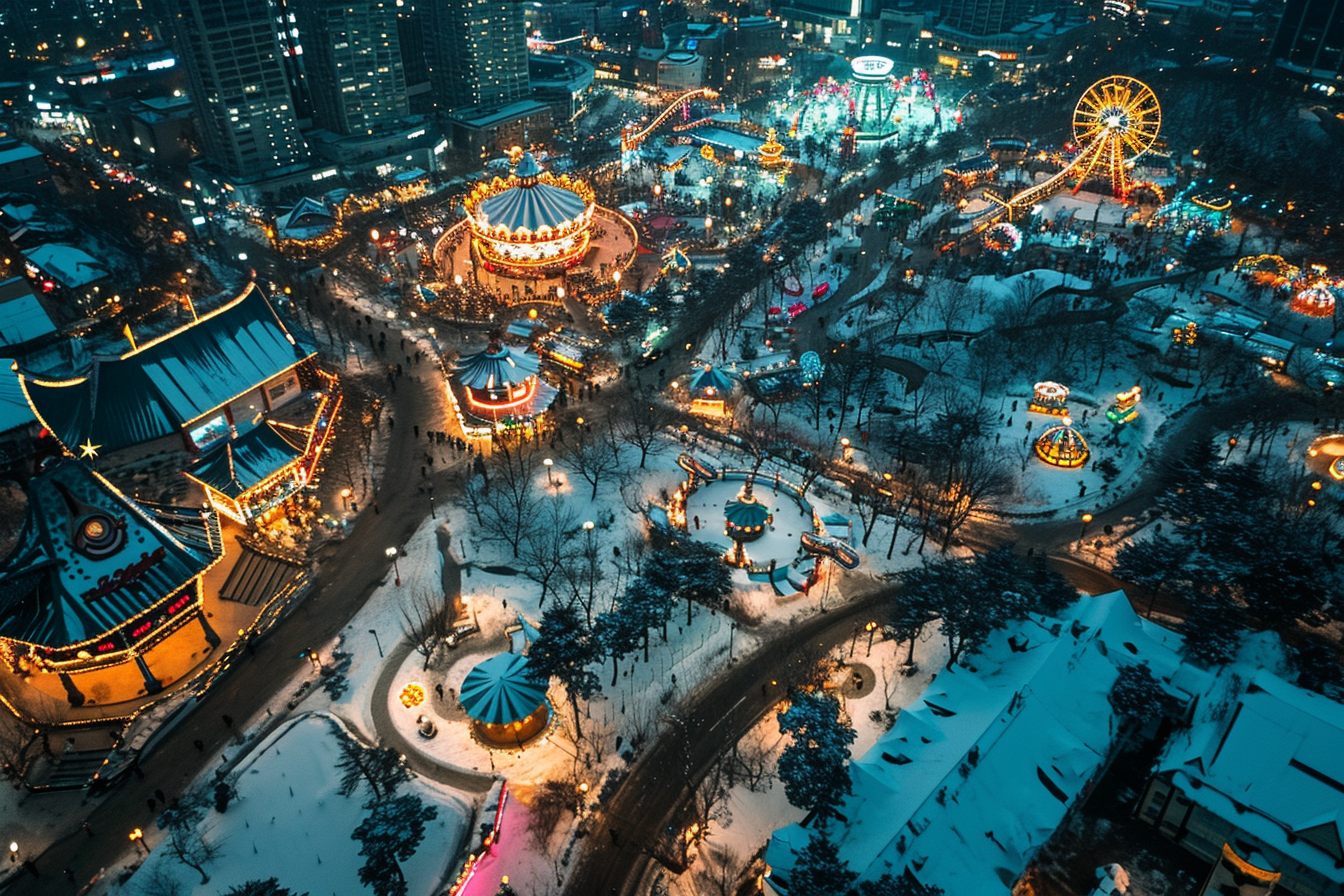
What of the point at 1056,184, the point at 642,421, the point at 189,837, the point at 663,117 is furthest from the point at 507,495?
the point at 663,117

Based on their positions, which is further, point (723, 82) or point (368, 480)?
point (723, 82)

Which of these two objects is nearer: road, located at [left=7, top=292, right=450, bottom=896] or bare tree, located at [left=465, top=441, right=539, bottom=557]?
road, located at [left=7, top=292, right=450, bottom=896]

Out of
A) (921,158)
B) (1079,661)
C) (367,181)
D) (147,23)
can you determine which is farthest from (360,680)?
(147,23)

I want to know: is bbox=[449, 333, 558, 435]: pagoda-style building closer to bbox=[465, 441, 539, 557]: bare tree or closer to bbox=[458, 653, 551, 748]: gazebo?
bbox=[465, 441, 539, 557]: bare tree

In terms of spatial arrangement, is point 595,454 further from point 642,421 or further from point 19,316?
point 19,316

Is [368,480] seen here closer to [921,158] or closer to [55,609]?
[55,609]

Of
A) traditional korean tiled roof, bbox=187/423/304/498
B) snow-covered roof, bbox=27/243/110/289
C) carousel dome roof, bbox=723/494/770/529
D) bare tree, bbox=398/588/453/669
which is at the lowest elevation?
bare tree, bbox=398/588/453/669

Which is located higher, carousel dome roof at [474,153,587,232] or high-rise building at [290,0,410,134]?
high-rise building at [290,0,410,134]

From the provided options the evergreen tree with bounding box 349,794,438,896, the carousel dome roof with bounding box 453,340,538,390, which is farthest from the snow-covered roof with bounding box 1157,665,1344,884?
the carousel dome roof with bounding box 453,340,538,390

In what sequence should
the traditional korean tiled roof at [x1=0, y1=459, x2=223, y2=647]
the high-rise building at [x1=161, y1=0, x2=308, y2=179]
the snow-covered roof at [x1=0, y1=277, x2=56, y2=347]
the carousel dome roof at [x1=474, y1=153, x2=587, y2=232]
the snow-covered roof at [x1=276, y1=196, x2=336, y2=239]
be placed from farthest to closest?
the high-rise building at [x1=161, y1=0, x2=308, y2=179]
the snow-covered roof at [x1=276, y1=196, x2=336, y2=239]
the carousel dome roof at [x1=474, y1=153, x2=587, y2=232]
the snow-covered roof at [x1=0, y1=277, x2=56, y2=347]
the traditional korean tiled roof at [x1=0, y1=459, x2=223, y2=647]
